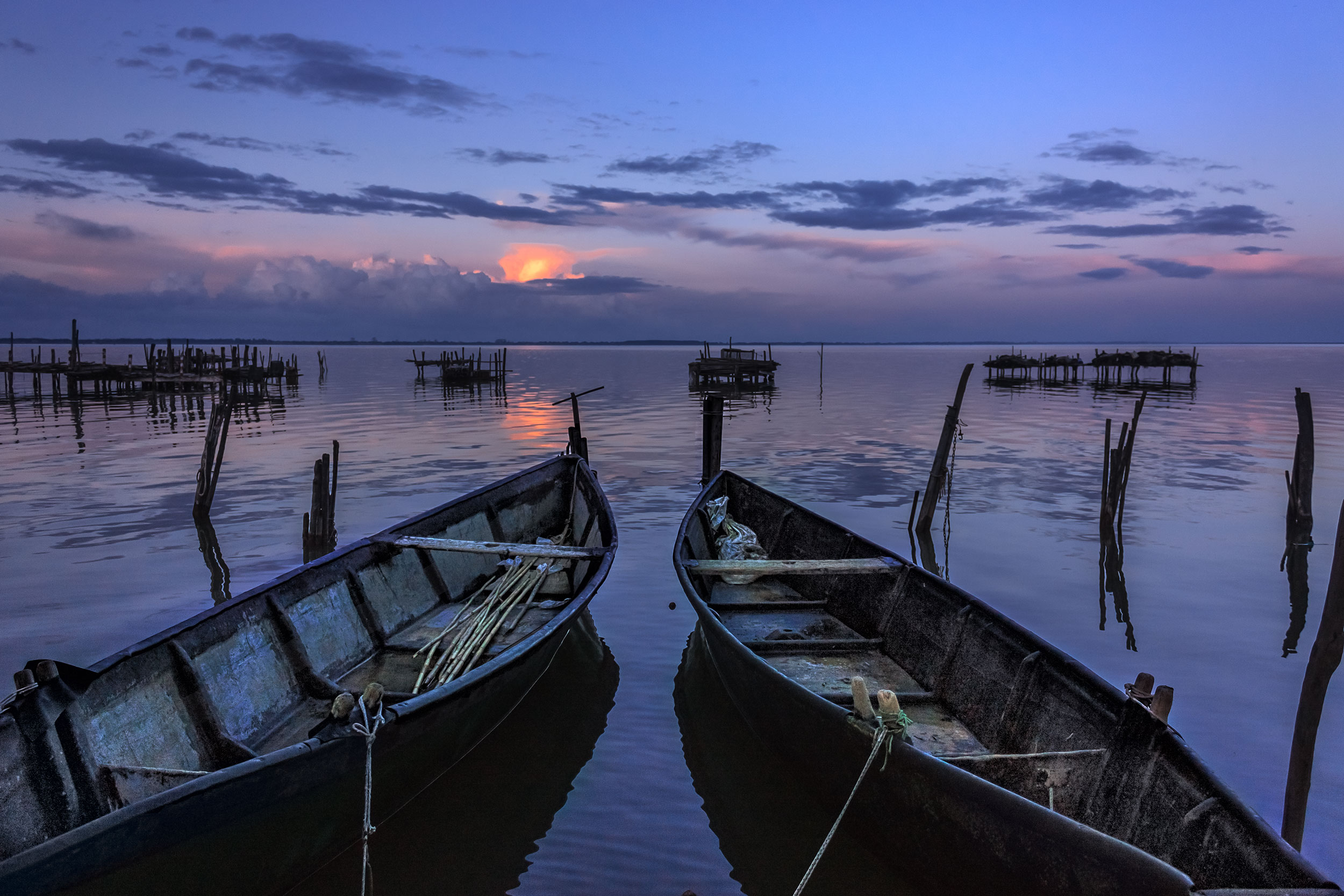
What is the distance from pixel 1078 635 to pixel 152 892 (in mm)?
10069

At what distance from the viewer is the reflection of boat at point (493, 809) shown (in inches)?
206

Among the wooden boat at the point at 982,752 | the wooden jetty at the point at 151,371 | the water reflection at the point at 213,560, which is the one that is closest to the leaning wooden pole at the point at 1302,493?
the wooden boat at the point at 982,752

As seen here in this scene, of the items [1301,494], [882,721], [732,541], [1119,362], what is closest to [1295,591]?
[1301,494]

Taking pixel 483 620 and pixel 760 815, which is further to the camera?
pixel 483 620

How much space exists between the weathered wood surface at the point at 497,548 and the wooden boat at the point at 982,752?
→ 1.30 meters

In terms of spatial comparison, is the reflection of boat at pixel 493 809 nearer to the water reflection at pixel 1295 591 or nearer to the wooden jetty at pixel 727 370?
the water reflection at pixel 1295 591

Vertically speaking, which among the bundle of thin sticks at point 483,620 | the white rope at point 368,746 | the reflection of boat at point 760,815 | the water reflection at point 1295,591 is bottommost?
the reflection of boat at point 760,815

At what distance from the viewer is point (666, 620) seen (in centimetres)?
1037

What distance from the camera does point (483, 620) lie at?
8.11 meters

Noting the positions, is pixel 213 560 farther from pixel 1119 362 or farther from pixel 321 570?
pixel 1119 362

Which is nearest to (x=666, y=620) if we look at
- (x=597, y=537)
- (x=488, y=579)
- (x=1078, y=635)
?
(x=597, y=537)

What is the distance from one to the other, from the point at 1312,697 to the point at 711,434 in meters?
12.3

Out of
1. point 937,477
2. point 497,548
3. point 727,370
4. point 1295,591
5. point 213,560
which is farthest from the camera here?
point 727,370

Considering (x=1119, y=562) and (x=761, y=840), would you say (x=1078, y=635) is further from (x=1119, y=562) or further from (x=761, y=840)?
(x=761, y=840)
